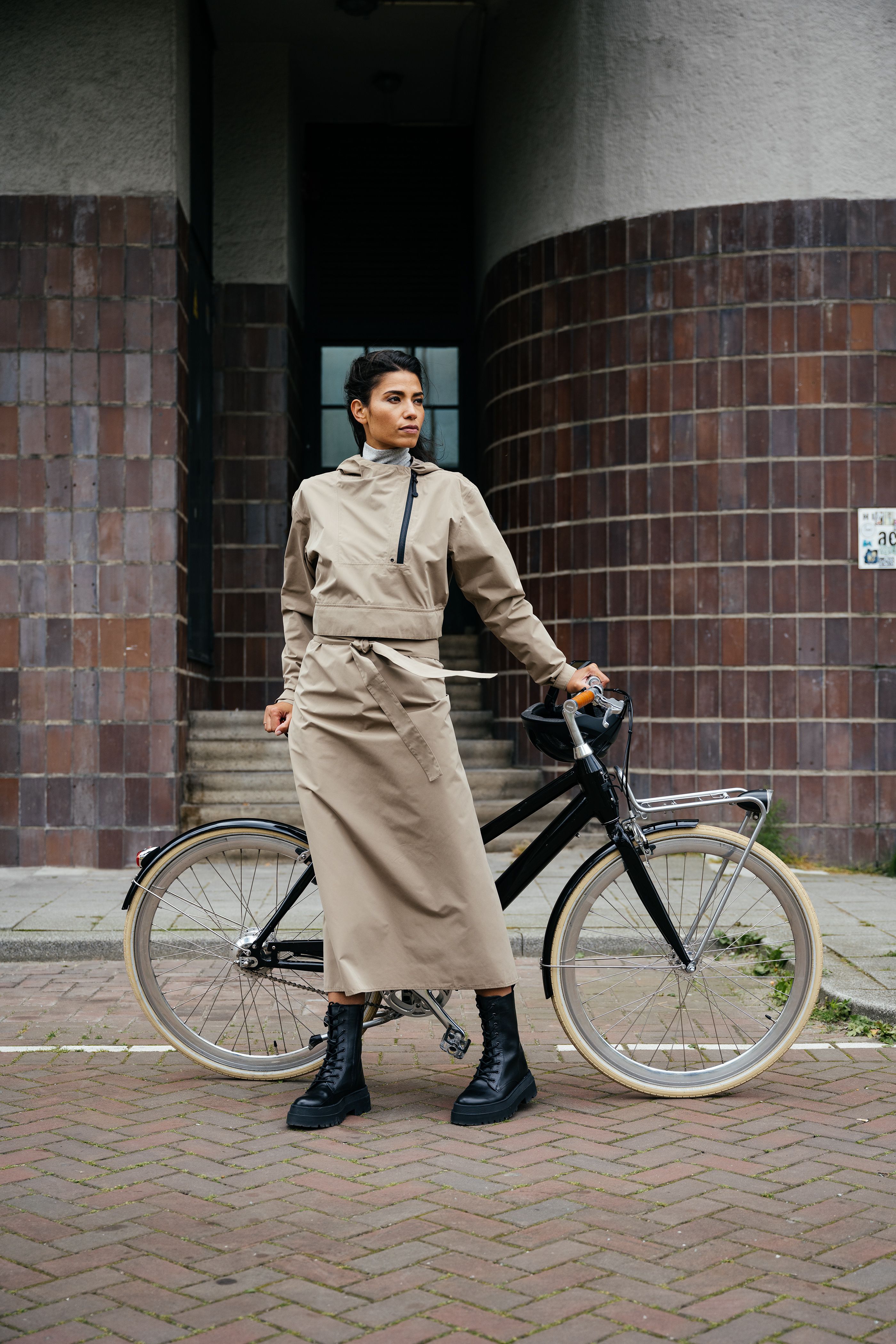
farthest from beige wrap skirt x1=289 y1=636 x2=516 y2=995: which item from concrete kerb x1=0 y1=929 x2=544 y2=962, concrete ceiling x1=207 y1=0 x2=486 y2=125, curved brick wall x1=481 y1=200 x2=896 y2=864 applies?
concrete ceiling x1=207 y1=0 x2=486 y2=125

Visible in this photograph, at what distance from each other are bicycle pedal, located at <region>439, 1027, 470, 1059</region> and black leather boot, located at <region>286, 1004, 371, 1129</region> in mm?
243

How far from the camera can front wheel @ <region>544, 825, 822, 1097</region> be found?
13.2ft

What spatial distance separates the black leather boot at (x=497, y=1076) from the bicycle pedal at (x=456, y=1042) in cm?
6

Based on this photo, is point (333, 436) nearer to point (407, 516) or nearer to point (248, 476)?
point (248, 476)

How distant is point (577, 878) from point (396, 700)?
2.51 ft

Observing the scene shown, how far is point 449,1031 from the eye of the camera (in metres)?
3.91

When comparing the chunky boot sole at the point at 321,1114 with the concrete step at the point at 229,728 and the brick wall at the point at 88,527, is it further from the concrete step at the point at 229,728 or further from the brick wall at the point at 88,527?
the concrete step at the point at 229,728

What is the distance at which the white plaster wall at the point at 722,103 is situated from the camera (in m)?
9.08

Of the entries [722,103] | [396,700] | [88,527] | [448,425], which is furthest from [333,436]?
[396,700]

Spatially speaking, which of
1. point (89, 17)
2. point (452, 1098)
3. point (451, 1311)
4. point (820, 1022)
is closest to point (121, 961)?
point (452, 1098)

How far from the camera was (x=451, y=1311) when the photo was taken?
2607mm

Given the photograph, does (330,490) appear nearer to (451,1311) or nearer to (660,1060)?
(660,1060)

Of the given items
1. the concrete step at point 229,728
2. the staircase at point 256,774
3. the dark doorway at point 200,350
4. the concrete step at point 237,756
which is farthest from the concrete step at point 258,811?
the dark doorway at point 200,350

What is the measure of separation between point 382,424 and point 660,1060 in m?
2.05
